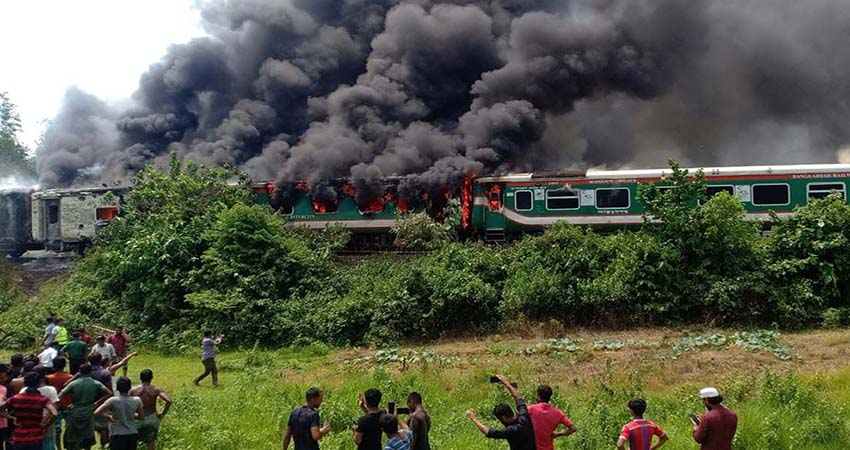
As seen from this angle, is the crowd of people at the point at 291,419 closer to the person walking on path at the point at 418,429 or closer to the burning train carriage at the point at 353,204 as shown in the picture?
the person walking on path at the point at 418,429

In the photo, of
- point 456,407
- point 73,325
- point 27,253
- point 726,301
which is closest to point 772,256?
point 726,301

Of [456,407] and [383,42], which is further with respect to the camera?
[383,42]

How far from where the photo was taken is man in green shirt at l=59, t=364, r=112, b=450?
7.58 metres

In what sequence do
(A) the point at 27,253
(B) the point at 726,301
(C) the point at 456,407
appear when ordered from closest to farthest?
(C) the point at 456,407
(B) the point at 726,301
(A) the point at 27,253

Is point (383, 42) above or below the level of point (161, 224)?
above

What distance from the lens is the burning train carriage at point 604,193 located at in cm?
1962

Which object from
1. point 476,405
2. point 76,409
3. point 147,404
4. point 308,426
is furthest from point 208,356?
point 308,426

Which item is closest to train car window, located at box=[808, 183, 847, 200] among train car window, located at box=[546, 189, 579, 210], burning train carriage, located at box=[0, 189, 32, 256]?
train car window, located at box=[546, 189, 579, 210]

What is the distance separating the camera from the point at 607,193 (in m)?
20.8

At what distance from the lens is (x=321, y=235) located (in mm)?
21906

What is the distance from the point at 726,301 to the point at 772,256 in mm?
2222

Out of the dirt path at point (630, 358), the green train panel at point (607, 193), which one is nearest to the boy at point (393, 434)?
the dirt path at point (630, 358)

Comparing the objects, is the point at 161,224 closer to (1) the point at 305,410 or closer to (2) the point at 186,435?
(2) the point at 186,435

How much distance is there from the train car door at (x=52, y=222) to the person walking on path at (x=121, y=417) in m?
21.4
